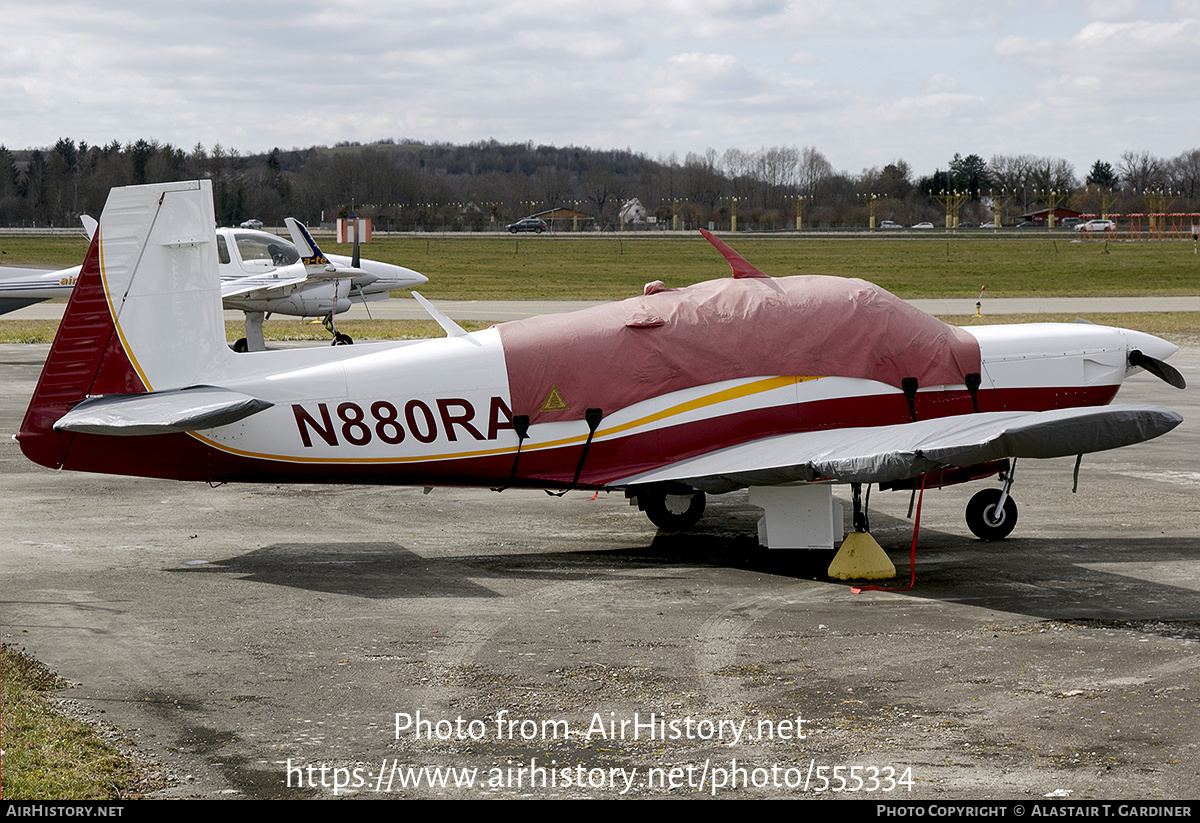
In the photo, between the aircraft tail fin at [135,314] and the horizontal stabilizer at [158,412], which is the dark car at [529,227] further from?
the horizontal stabilizer at [158,412]

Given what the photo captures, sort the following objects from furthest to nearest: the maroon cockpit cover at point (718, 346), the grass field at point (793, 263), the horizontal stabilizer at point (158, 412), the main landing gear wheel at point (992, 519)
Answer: the grass field at point (793, 263), the main landing gear wheel at point (992, 519), the maroon cockpit cover at point (718, 346), the horizontal stabilizer at point (158, 412)

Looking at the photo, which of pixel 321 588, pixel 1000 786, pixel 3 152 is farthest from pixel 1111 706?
pixel 3 152

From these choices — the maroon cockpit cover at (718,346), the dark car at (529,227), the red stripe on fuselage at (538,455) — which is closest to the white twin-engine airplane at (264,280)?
the red stripe on fuselage at (538,455)

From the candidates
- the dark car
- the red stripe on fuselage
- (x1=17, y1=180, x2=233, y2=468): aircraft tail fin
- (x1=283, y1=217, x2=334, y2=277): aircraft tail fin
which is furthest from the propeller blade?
the dark car

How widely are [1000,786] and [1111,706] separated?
156 centimetres

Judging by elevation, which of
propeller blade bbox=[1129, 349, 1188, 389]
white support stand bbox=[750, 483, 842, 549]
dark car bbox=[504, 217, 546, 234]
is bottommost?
white support stand bbox=[750, 483, 842, 549]

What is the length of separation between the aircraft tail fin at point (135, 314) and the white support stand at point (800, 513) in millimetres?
4999

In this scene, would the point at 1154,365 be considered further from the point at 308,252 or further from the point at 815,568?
the point at 308,252

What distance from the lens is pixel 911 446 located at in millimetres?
9336

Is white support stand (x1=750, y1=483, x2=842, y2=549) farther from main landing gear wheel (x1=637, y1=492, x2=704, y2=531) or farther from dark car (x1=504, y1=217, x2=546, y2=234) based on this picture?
dark car (x1=504, y1=217, x2=546, y2=234)

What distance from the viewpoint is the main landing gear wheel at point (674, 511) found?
12086mm

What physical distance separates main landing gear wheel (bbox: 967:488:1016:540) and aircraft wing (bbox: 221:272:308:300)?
17.2m

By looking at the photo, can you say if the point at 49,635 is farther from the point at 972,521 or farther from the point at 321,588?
the point at 972,521

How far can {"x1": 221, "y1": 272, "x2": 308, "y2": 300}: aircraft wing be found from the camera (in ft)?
82.0
